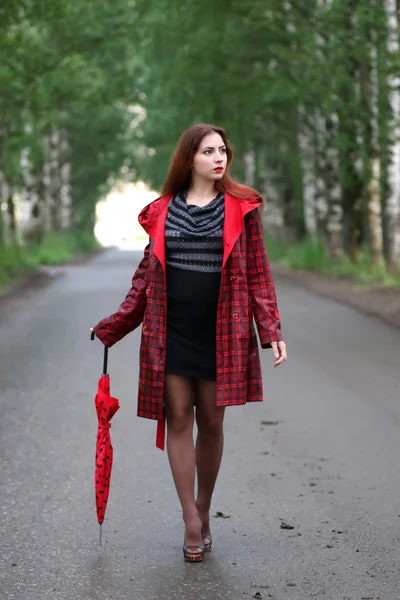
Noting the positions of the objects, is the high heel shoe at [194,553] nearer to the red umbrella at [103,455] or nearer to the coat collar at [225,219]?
the red umbrella at [103,455]

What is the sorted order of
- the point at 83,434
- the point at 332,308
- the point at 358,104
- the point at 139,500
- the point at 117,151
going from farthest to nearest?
1. the point at 117,151
2. the point at 358,104
3. the point at 332,308
4. the point at 83,434
5. the point at 139,500

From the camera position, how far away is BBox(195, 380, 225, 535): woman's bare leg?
5.33 meters

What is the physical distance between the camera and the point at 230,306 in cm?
524

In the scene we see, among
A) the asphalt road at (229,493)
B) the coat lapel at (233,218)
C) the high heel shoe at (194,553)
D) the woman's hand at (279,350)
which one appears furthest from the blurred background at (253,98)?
the high heel shoe at (194,553)

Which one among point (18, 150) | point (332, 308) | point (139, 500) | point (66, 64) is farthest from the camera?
point (18, 150)

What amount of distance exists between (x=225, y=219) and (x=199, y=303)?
15.2 inches

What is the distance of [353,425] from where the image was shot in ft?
28.3

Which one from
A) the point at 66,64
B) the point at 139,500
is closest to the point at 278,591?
the point at 139,500

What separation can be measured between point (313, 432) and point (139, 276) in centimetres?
334

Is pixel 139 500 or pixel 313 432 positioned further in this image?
pixel 313 432

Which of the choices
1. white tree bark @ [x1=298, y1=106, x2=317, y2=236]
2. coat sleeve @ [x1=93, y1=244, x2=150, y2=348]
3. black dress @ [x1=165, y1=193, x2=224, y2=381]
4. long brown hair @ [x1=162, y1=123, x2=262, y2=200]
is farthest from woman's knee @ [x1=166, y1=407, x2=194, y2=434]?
white tree bark @ [x1=298, y1=106, x2=317, y2=236]

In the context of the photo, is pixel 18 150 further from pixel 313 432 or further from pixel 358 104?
pixel 313 432

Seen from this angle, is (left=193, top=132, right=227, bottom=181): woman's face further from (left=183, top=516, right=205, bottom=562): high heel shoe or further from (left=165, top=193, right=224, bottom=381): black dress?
(left=183, top=516, right=205, bottom=562): high heel shoe

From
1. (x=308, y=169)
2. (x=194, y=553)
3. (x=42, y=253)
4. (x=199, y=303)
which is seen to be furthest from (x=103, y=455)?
(x=42, y=253)
